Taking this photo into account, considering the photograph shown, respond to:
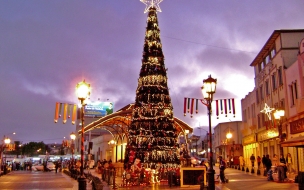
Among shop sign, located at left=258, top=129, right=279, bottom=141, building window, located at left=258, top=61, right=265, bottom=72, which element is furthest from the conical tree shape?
building window, located at left=258, top=61, right=265, bottom=72

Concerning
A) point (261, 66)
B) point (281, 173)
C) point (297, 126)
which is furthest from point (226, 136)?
point (281, 173)

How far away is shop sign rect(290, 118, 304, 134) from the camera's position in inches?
1036

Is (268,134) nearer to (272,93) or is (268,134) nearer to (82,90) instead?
(272,93)

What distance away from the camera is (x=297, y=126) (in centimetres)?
2733

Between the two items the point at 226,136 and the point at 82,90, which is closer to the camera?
the point at 82,90

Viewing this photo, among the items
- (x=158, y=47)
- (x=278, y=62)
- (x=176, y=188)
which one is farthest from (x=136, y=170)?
(x=278, y=62)

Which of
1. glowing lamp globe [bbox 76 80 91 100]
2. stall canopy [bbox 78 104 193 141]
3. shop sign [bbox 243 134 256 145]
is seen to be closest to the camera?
glowing lamp globe [bbox 76 80 91 100]

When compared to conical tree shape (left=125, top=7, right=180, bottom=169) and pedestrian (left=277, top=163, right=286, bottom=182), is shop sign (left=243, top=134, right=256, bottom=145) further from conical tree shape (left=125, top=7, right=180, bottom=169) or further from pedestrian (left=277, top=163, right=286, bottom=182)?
pedestrian (left=277, top=163, right=286, bottom=182)

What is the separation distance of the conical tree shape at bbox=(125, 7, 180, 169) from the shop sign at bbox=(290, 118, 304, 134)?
9253mm

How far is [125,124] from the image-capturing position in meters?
36.8

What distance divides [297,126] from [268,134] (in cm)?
992

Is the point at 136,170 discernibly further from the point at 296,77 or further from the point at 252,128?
the point at 252,128

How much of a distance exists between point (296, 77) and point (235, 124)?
44543 millimetres

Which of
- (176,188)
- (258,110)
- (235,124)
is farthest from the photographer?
(235,124)
